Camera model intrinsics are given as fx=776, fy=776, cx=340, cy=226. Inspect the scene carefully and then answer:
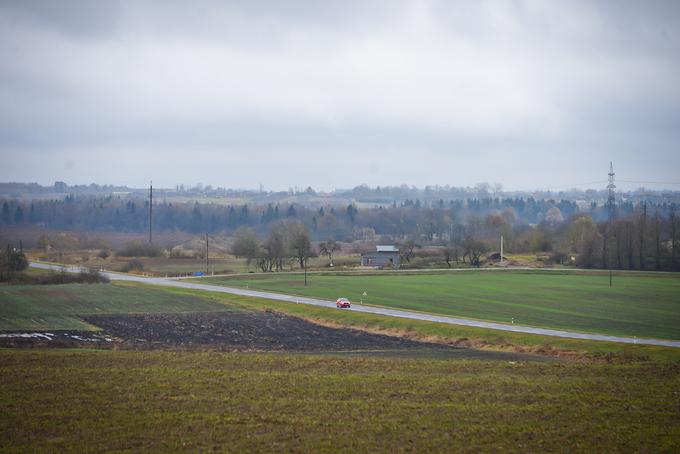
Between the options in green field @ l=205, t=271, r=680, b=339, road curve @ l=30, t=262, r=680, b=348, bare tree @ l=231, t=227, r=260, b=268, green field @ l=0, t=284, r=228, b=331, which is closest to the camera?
road curve @ l=30, t=262, r=680, b=348

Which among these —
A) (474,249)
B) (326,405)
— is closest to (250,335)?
(326,405)

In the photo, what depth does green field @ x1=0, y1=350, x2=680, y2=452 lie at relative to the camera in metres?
24.0

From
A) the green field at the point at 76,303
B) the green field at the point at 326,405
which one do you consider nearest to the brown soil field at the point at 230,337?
the green field at the point at 76,303

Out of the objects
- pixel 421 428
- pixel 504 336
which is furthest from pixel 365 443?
pixel 504 336

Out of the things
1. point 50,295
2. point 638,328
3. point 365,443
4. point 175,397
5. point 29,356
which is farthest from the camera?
point 50,295

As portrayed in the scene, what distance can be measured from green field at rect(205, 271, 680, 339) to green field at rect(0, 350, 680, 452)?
20.4 meters

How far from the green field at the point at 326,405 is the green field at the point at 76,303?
1441 centimetres

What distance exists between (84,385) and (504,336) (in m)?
27.6

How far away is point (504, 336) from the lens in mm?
48969

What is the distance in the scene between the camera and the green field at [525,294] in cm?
5762

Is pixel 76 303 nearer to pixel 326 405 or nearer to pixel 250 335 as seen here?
pixel 250 335

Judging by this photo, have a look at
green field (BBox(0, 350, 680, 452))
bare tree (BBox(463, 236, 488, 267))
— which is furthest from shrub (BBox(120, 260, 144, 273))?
green field (BBox(0, 350, 680, 452))

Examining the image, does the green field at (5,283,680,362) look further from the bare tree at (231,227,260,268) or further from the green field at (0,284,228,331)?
the bare tree at (231,227,260,268)

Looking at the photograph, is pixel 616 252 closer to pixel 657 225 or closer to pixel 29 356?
pixel 657 225
